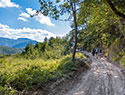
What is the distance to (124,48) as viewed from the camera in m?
14.0

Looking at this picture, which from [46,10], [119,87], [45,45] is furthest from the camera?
[45,45]

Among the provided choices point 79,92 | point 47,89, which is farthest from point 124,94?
point 47,89

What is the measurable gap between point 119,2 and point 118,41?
10.4 meters

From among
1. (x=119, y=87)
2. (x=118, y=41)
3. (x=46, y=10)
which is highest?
(x=46, y=10)

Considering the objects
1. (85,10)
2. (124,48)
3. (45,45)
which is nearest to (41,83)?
(85,10)

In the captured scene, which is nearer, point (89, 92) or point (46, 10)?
point (89, 92)


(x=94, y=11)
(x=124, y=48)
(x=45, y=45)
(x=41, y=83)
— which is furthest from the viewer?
(x=45, y=45)

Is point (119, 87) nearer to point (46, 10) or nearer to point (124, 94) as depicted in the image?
Answer: point (124, 94)

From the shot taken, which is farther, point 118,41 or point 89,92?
point 118,41

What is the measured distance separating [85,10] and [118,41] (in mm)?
10045

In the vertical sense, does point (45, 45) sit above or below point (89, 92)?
above

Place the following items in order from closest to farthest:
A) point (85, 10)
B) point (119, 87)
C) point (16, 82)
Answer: point (16, 82) → point (119, 87) → point (85, 10)

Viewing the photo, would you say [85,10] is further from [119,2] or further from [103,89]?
[103,89]

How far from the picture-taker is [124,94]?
542 centimetres
